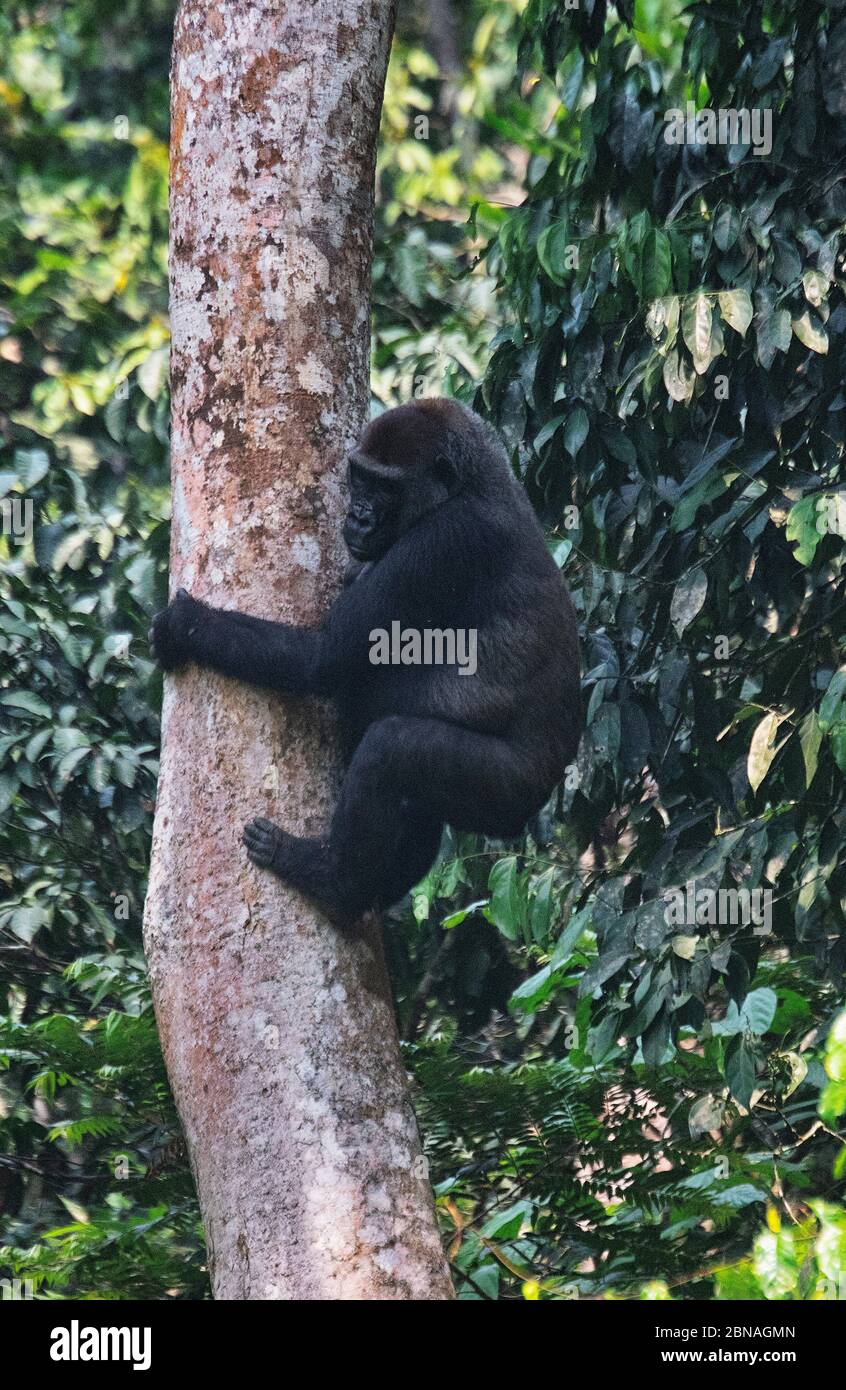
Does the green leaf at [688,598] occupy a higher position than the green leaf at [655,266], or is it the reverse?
the green leaf at [655,266]

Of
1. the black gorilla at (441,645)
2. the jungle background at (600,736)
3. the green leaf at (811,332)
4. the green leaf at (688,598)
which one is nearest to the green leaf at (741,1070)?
the jungle background at (600,736)

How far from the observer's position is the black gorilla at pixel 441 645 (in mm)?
4141

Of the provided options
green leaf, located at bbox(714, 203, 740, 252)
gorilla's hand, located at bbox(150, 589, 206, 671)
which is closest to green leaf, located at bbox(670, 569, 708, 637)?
green leaf, located at bbox(714, 203, 740, 252)

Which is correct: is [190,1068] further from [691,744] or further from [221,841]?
[691,744]

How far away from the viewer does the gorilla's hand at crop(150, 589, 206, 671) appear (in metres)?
3.85

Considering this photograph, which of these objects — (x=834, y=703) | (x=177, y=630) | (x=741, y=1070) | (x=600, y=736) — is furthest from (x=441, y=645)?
(x=741, y=1070)

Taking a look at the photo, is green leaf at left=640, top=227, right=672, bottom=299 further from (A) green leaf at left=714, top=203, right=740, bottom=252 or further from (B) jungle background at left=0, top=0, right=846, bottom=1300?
(A) green leaf at left=714, top=203, right=740, bottom=252

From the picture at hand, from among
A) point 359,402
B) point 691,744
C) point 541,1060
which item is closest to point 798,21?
point 359,402

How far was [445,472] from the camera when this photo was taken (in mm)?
5023

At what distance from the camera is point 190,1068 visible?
3.54 m

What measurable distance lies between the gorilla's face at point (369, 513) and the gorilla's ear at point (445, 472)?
0.35m

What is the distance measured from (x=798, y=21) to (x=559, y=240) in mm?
1019

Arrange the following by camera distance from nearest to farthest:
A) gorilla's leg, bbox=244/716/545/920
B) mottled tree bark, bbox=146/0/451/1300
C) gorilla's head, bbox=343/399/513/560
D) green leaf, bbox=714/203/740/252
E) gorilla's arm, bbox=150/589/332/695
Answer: mottled tree bark, bbox=146/0/451/1300
gorilla's leg, bbox=244/716/545/920
gorilla's arm, bbox=150/589/332/695
gorilla's head, bbox=343/399/513/560
green leaf, bbox=714/203/740/252

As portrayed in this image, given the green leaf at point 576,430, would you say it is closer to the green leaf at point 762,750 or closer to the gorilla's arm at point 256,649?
the green leaf at point 762,750
